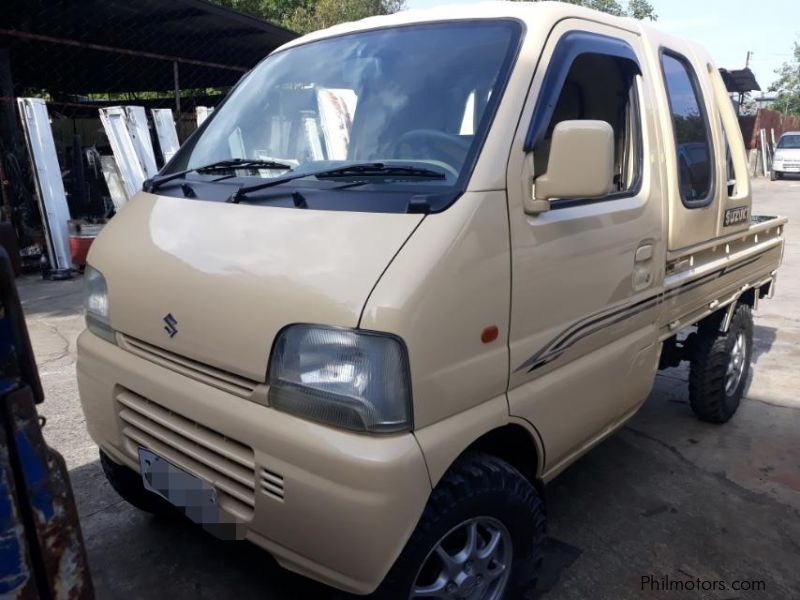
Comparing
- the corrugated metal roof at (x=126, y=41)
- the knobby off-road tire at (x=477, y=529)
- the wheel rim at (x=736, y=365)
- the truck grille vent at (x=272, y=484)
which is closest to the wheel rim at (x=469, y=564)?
the knobby off-road tire at (x=477, y=529)

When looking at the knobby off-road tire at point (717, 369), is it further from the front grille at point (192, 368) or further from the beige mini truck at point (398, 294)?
the front grille at point (192, 368)

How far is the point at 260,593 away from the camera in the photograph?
7.85 feet

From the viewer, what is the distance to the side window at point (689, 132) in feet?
9.74

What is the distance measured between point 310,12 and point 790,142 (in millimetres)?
18296

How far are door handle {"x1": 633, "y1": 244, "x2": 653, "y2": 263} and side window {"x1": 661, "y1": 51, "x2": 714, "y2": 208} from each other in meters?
0.44

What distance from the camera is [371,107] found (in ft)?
7.80

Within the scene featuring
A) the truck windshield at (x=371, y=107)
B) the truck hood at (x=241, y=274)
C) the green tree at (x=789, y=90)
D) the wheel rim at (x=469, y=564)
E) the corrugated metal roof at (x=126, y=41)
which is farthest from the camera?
the green tree at (x=789, y=90)

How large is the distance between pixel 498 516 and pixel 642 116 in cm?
177

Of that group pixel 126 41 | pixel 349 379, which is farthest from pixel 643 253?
pixel 126 41

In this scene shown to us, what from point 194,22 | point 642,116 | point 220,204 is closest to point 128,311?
point 220,204

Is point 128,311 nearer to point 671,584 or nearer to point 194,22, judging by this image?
point 671,584

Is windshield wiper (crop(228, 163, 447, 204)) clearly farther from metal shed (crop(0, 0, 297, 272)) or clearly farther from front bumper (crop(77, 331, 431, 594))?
metal shed (crop(0, 0, 297, 272))

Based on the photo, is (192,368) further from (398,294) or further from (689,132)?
(689,132)

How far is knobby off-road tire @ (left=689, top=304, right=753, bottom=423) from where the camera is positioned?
3791 millimetres
